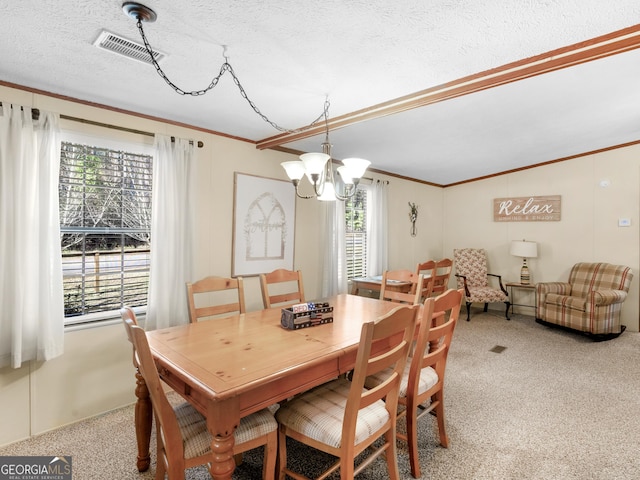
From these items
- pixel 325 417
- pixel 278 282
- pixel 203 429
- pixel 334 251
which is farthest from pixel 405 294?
pixel 203 429

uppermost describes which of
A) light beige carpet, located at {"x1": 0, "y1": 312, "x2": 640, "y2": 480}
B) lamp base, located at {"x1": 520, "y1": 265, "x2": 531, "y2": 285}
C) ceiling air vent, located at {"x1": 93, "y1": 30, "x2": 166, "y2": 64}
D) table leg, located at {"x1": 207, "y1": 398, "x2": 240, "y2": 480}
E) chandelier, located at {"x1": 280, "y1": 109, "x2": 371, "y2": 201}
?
ceiling air vent, located at {"x1": 93, "y1": 30, "x2": 166, "y2": 64}

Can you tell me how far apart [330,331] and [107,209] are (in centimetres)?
197

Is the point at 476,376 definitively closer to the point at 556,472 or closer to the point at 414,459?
the point at 556,472

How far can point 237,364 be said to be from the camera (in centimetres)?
152

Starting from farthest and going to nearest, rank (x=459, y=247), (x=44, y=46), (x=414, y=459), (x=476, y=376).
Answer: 1. (x=459, y=247)
2. (x=476, y=376)
3. (x=414, y=459)
4. (x=44, y=46)

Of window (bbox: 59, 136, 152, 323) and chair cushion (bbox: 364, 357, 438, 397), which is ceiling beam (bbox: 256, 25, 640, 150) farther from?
chair cushion (bbox: 364, 357, 438, 397)

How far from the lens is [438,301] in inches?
75.6

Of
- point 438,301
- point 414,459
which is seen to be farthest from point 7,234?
point 414,459

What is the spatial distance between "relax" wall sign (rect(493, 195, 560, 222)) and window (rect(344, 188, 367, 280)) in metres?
2.69

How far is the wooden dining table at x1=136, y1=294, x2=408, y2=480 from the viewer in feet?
4.31

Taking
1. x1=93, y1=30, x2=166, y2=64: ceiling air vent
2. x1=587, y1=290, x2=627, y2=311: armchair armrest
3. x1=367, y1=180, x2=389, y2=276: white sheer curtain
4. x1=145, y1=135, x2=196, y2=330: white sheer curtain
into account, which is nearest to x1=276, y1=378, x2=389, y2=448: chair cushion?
x1=145, y1=135, x2=196, y2=330: white sheer curtain

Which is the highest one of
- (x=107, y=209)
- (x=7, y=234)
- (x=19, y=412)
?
Result: (x=107, y=209)

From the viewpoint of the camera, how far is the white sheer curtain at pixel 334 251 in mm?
4090

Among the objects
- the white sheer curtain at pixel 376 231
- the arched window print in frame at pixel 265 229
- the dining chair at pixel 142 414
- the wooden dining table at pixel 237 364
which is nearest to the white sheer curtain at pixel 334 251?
the arched window print in frame at pixel 265 229
